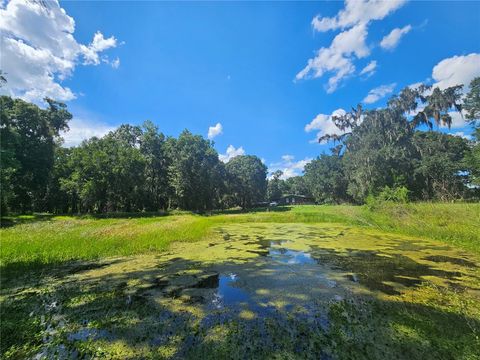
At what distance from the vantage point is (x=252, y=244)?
40.1ft

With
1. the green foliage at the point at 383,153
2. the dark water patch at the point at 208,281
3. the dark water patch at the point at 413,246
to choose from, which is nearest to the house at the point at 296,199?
the green foliage at the point at 383,153

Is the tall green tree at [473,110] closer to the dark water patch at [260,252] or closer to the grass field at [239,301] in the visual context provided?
the grass field at [239,301]

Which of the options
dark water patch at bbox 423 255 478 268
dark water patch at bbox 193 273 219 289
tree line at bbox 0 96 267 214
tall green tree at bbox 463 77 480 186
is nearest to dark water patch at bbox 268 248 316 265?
dark water patch at bbox 193 273 219 289

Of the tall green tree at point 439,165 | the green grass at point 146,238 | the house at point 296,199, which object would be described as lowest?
the green grass at point 146,238

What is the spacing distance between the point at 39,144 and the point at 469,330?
42.8 m

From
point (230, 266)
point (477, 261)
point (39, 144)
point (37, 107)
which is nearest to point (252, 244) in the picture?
point (230, 266)

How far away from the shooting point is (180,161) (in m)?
42.8

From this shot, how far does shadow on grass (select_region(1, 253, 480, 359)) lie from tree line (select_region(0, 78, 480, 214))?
31914 mm

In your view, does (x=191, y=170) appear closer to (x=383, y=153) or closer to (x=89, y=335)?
(x=383, y=153)

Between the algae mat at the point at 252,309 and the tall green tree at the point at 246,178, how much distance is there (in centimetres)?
5315

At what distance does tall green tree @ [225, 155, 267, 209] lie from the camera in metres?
63.4

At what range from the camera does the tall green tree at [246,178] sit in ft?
208

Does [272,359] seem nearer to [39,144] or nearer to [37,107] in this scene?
[39,144]

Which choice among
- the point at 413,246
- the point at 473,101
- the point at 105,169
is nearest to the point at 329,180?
the point at 473,101
